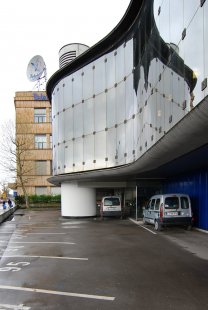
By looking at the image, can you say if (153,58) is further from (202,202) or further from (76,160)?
(76,160)

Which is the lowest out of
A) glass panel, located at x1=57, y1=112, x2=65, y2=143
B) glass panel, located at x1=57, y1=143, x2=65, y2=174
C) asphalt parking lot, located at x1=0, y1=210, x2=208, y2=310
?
asphalt parking lot, located at x1=0, y1=210, x2=208, y2=310

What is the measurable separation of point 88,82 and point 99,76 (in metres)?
1.57

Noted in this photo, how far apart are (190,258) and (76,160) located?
62.1 feet

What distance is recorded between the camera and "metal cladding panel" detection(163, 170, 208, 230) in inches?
758

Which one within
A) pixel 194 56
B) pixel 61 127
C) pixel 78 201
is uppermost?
pixel 61 127

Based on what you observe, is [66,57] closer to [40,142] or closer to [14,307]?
[14,307]

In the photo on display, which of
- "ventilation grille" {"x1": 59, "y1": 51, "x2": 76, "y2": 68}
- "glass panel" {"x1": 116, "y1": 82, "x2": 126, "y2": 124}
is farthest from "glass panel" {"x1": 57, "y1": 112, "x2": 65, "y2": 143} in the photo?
"glass panel" {"x1": 116, "y1": 82, "x2": 126, "y2": 124}

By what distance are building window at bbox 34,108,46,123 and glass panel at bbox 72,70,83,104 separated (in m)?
38.5

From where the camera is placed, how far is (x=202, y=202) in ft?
64.6

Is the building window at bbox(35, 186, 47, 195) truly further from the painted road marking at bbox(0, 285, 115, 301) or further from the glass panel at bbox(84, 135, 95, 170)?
the painted road marking at bbox(0, 285, 115, 301)

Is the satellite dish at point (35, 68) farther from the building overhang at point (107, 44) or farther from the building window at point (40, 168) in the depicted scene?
the building overhang at point (107, 44)

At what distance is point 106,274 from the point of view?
9484 mm

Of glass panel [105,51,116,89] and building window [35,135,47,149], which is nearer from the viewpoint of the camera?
glass panel [105,51,116,89]

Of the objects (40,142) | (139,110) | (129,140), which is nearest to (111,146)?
(129,140)
